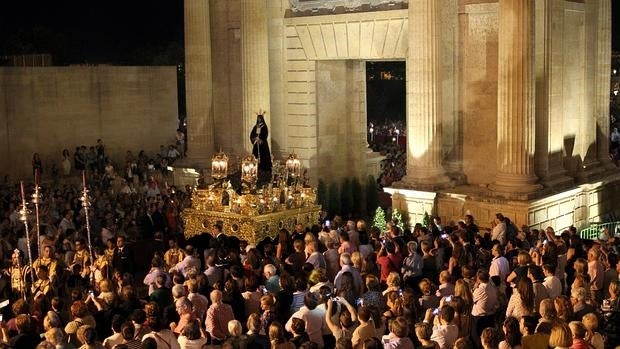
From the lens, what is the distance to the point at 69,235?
1914cm

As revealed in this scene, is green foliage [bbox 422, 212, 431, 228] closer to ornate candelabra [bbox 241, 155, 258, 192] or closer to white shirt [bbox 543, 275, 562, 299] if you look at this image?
ornate candelabra [bbox 241, 155, 258, 192]

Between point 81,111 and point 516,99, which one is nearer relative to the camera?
point 516,99

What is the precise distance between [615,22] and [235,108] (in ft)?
150

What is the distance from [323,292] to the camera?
39.6 ft

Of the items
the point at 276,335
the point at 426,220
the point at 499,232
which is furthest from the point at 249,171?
the point at 276,335

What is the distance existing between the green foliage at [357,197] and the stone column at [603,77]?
7.26 m

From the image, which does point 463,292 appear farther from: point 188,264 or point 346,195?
point 346,195

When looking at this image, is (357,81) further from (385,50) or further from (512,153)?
(512,153)

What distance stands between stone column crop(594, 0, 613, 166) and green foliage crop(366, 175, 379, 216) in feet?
23.0

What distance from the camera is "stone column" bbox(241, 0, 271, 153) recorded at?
85.7 ft

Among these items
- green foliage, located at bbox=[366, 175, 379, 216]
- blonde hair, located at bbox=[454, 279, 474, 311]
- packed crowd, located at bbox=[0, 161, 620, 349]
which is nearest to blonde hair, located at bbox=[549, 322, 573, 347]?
packed crowd, located at bbox=[0, 161, 620, 349]

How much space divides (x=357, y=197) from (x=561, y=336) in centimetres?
1875

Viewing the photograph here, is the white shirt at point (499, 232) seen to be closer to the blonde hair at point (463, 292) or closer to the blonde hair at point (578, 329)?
the blonde hair at point (463, 292)

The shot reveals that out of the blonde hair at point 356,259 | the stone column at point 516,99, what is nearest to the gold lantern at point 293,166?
the stone column at point 516,99
